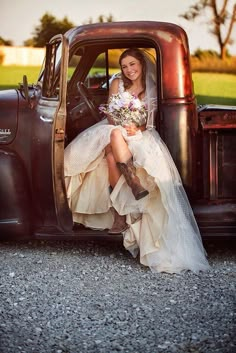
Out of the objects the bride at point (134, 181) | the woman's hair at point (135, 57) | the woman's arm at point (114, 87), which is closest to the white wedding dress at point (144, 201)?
the bride at point (134, 181)

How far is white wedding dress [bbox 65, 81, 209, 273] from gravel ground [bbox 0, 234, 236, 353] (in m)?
0.16

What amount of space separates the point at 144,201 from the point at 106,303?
1024 mm

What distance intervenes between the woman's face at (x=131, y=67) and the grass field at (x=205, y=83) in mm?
4753

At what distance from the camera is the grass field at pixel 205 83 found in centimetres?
1030

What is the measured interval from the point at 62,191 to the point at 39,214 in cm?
42

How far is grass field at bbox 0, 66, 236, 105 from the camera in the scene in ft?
33.8

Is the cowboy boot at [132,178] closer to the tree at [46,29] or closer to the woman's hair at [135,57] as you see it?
the woman's hair at [135,57]

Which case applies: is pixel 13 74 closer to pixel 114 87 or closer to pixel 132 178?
pixel 114 87

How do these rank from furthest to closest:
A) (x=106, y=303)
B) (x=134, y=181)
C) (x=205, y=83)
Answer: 1. (x=205, y=83)
2. (x=134, y=181)
3. (x=106, y=303)

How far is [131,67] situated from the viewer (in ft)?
18.1

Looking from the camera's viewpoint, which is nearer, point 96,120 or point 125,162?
point 125,162

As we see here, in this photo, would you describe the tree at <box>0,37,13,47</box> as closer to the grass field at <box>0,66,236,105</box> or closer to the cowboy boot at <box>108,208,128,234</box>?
the grass field at <box>0,66,236,105</box>

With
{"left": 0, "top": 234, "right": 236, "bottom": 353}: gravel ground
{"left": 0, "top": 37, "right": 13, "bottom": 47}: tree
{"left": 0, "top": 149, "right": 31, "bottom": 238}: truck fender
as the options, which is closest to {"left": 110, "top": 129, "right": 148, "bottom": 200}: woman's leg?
{"left": 0, "top": 234, "right": 236, "bottom": 353}: gravel ground

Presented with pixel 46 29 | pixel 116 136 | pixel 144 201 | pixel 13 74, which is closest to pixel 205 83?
pixel 46 29
